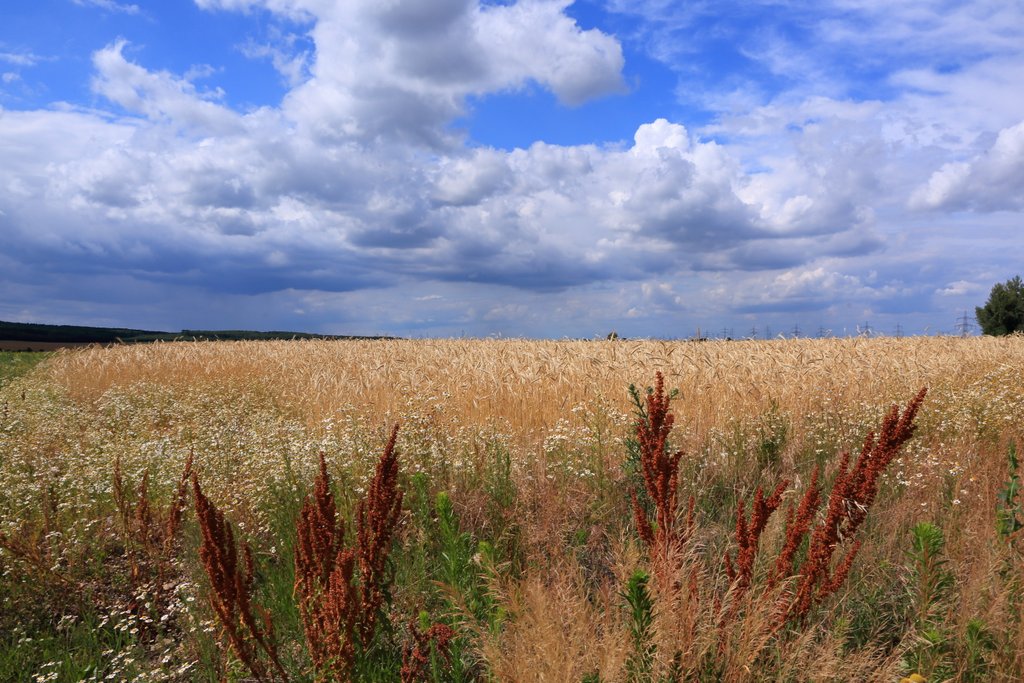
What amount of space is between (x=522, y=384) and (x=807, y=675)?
17.7 ft

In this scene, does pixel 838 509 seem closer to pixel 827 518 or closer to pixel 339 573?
pixel 827 518

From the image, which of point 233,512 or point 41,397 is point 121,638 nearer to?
point 233,512

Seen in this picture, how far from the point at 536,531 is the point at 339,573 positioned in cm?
194

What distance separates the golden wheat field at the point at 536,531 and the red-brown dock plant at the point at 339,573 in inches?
0.6

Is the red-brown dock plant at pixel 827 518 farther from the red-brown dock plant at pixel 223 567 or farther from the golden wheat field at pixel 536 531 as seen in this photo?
the red-brown dock plant at pixel 223 567

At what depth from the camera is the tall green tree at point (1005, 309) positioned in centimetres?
3072

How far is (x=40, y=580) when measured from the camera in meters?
4.38

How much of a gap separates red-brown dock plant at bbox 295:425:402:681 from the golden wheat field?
2cm

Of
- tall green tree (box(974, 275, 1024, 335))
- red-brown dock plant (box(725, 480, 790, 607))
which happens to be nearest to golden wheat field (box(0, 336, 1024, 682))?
red-brown dock plant (box(725, 480, 790, 607))

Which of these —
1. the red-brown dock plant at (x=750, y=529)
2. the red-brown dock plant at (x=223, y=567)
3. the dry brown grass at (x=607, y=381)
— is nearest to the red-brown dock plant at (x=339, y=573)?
the red-brown dock plant at (x=223, y=567)

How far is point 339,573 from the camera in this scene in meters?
2.46

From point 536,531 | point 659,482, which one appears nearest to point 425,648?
point 659,482

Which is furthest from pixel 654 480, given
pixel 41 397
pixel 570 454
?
pixel 41 397

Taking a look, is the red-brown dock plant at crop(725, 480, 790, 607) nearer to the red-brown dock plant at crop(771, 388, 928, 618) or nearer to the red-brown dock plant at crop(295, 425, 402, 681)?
the red-brown dock plant at crop(771, 388, 928, 618)
